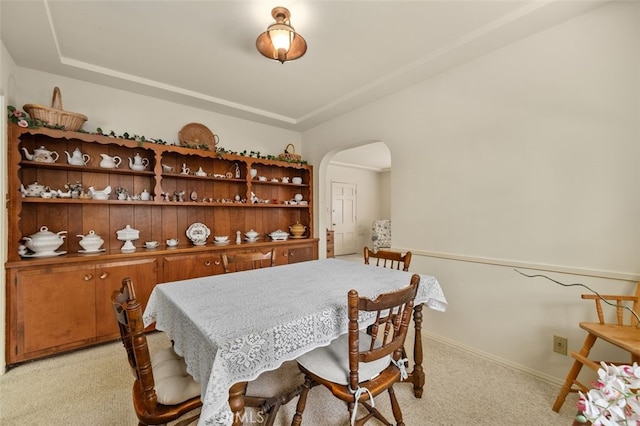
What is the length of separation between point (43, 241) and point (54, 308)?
59cm

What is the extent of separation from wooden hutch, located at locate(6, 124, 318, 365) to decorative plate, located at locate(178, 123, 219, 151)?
181 mm

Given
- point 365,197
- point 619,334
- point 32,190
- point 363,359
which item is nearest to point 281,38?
point 363,359

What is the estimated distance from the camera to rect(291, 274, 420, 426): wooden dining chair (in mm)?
1178

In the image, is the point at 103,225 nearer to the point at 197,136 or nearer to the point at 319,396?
the point at 197,136

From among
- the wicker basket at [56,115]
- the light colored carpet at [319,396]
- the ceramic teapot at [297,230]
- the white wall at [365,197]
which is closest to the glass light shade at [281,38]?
the wicker basket at [56,115]

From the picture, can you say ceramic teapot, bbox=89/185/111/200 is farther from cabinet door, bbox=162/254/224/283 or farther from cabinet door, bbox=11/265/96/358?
cabinet door, bbox=162/254/224/283

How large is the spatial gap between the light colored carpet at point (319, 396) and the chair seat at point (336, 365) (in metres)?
0.54

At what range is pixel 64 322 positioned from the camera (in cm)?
231

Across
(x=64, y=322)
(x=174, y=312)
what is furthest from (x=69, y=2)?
(x=64, y=322)

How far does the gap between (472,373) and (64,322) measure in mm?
3484

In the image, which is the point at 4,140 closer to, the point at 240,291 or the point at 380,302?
the point at 240,291

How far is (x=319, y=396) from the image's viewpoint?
1818 mm

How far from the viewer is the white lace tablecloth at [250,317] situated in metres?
0.98

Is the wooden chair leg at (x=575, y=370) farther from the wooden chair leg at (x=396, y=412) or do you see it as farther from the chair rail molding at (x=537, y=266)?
the wooden chair leg at (x=396, y=412)
